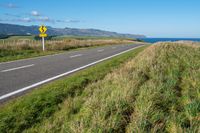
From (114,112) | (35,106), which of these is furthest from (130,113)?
(35,106)

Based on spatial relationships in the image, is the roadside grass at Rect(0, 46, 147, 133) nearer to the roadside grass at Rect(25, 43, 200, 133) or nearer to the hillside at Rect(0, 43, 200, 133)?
the hillside at Rect(0, 43, 200, 133)

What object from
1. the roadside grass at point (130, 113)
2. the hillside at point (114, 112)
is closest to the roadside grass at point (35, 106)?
the hillside at point (114, 112)

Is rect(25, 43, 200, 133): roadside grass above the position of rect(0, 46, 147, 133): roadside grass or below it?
above

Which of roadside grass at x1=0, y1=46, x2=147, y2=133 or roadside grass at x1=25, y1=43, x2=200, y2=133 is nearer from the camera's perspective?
roadside grass at x1=25, y1=43, x2=200, y2=133

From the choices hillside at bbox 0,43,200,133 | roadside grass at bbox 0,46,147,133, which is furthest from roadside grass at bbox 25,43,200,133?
roadside grass at bbox 0,46,147,133

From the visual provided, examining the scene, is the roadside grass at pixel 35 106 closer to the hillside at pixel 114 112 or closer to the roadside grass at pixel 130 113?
the hillside at pixel 114 112

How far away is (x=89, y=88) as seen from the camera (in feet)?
21.5

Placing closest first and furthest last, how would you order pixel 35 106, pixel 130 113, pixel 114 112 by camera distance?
pixel 114 112
pixel 130 113
pixel 35 106

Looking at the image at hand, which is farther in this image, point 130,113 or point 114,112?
point 130,113

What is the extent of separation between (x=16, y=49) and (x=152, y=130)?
2069cm

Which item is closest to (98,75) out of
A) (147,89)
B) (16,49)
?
(147,89)

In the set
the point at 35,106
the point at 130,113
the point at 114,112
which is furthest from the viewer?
the point at 35,106

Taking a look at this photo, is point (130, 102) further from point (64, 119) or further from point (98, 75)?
point (98, 75)

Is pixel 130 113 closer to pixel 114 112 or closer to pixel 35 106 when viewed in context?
pixel 114 112
